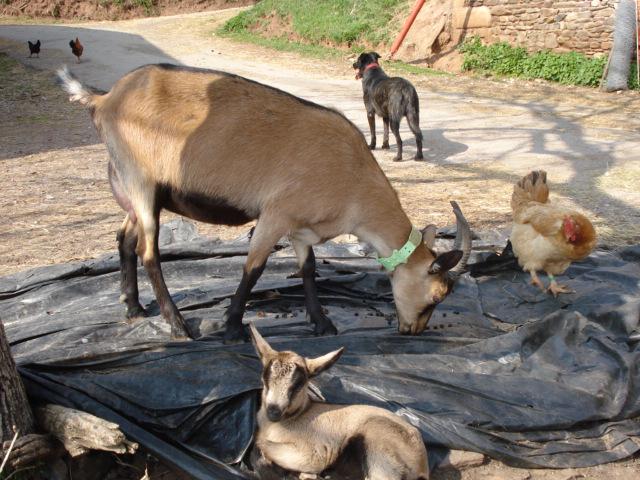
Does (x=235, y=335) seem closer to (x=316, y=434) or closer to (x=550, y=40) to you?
(x=316, y=434)

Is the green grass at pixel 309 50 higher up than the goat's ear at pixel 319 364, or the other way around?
the goat's ear at pixel 319 364

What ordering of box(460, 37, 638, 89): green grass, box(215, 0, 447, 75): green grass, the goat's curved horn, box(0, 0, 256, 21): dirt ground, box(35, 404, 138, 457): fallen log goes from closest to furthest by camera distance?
box(35, 404, 138, 457): fallen log, the goat's curved horn, box(460, 37, 638, 89): green grass, box(215, 0, 447, 75): green grass, box(0, 0, 256, 21): dirt ground

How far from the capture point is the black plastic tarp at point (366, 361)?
3.45m

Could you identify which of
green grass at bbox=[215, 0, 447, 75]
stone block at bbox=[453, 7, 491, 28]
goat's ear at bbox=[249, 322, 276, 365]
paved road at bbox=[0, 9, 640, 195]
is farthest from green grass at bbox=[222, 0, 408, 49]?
goat's ear at bbox=[249, 322, 276, 365]

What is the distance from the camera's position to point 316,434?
322cm

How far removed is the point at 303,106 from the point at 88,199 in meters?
4.52

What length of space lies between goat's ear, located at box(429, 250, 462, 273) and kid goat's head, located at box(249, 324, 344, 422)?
129 cm

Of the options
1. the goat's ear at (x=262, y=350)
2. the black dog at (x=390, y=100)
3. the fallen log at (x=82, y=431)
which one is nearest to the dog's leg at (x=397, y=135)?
the black dog at (x=390, y=100)

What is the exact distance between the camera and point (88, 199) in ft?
27.4

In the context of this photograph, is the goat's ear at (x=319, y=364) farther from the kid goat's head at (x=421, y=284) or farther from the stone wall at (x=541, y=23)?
the stone wall at (x=541, y=23)

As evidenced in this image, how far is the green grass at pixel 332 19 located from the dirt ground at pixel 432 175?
14.7 feet

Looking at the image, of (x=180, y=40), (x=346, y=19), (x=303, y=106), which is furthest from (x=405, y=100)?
(x=180, y=40)

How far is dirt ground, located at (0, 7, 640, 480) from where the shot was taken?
6699mm

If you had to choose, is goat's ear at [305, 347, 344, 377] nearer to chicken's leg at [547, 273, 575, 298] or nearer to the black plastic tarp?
the black plastic tarp
